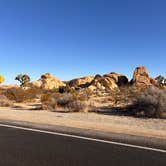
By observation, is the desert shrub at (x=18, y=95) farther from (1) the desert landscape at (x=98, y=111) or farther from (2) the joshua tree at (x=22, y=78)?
(2) the joshua tree at (x=22, y=78)

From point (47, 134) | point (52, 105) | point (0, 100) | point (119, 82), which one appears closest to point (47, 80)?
point (119, 82)

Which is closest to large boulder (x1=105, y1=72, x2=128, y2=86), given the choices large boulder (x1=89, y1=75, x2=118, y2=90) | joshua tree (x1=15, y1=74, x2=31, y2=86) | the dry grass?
large boulder (x1=89, y1=75, x2=118, y2=90)

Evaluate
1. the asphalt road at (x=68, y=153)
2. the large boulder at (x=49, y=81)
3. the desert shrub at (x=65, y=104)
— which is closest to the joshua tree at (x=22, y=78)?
the large boulder at (x=49, y=81)

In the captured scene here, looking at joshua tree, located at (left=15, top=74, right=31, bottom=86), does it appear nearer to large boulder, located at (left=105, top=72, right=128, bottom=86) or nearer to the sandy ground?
large boulder, located at (left=105, top=72, right=128, bottom=86)

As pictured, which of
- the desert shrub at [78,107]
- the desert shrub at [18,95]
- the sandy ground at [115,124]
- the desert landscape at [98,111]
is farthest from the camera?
the desert shrub at [18,95]

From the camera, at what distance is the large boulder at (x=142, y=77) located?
6531 cm

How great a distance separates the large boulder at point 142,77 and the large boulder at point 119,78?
277 inches

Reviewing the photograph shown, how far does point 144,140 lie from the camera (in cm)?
1045

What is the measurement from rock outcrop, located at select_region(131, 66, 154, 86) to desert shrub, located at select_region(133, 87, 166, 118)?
4443 cm

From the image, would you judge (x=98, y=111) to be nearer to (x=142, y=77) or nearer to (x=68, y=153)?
(x=68, y=153)

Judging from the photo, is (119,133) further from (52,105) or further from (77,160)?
(52,105)

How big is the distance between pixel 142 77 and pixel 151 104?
159 ft

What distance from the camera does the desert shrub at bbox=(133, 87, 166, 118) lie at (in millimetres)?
18984

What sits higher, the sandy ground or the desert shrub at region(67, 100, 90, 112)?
the desert shrub at region(67, 100, 90, 112)
